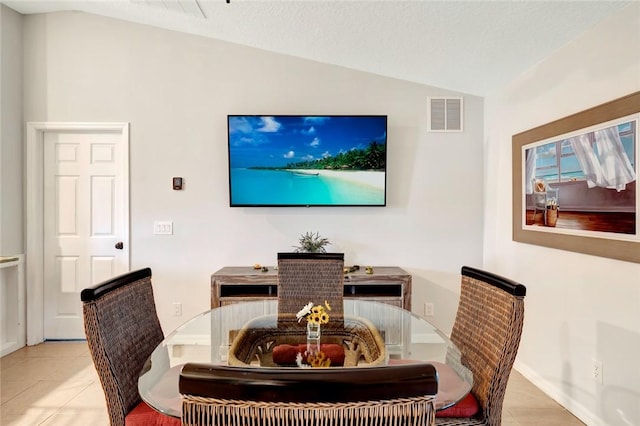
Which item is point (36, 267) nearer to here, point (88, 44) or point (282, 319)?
point (88, 44)

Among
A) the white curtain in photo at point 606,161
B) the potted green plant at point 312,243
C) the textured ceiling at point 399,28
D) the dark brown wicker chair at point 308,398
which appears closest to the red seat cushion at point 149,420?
the dark brown wicker chair at point 308,398

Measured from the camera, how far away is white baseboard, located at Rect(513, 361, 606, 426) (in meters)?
2.06

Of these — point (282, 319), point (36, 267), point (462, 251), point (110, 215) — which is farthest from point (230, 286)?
point (462, 251)

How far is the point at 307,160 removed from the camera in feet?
10.5

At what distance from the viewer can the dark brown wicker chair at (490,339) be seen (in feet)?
4.46

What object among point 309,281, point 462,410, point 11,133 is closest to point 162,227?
point 11,133

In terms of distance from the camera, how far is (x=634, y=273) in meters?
1.80

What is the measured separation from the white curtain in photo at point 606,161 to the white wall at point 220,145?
1.26 m

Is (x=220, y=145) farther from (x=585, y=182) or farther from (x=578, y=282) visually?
(x=578, y=282)

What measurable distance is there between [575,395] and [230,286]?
249 centimetres

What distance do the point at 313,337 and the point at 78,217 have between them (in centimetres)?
281

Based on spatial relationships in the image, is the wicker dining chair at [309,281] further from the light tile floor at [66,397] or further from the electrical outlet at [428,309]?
the electrical outlet at [428,309]

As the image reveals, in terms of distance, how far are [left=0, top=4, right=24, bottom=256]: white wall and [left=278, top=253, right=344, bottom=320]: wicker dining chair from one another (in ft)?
8.47

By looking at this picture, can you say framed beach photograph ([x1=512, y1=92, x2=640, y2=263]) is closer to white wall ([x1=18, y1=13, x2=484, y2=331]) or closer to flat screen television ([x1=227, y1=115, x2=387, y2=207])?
white wall ([x1=18, y1=13, x2=484, y2=331])
